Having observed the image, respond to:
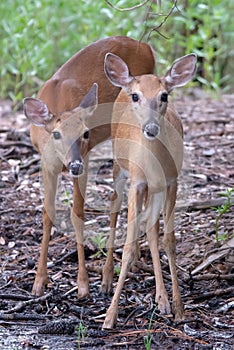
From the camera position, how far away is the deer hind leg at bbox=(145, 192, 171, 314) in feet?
17.4

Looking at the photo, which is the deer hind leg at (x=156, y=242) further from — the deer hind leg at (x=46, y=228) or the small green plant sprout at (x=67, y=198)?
the small green plant sprout at (x=67, y=198)

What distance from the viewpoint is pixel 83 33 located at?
12047 millimetres

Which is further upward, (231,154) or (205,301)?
(205,301)

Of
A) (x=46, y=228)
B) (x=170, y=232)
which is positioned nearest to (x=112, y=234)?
(x=46, y=228)

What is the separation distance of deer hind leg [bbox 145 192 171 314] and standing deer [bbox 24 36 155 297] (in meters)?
0.54

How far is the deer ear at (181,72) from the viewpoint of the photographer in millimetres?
5438

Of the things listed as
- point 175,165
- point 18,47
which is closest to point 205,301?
point 175,165

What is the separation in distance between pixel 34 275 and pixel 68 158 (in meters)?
1.20

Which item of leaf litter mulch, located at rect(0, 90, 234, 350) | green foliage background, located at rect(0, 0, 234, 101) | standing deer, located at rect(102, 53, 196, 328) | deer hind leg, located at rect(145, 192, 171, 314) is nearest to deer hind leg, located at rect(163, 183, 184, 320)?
standing deer, located at rect(102, 53, 196, 328)

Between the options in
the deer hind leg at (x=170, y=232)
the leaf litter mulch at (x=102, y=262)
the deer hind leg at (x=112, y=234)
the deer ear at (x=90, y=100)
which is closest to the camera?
the leaf litter mulch at (x=102, y=262)

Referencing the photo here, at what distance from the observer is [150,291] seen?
18.8 feet

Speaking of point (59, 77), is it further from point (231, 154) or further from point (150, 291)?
point (231, 154)

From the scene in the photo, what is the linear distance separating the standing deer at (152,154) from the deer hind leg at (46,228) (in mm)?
605

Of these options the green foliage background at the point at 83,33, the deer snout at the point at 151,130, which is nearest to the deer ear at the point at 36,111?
the deer snout at the point at 151,130
